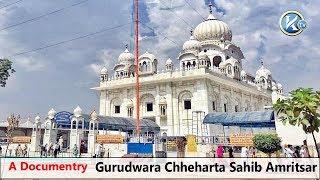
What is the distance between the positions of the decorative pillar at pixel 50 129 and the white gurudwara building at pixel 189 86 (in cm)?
1146

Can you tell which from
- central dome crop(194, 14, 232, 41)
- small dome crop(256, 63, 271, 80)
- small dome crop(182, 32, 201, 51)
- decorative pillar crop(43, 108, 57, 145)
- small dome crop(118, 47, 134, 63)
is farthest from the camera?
small dome crop(256, 63, 271, 80)

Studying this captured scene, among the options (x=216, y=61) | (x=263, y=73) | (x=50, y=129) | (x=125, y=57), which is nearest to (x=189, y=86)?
(x=216, y=61)

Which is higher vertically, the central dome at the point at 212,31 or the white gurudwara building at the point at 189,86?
the central dome at the point at 212,31

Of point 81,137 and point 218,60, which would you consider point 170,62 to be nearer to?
point 218,60

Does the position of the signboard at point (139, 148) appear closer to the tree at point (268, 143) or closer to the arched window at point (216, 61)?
the tree at point (268, 143)

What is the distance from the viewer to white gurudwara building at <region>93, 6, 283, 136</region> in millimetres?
36281

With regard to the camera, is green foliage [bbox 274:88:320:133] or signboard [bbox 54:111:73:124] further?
signboard [bbox 54:111:73:124]

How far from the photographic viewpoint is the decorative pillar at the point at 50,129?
96.7 ft

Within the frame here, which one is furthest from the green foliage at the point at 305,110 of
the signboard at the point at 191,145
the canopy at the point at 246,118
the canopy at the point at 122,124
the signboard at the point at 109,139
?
the canopy at the point at 122,124

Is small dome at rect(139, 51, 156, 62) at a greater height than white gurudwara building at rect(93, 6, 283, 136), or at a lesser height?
greater

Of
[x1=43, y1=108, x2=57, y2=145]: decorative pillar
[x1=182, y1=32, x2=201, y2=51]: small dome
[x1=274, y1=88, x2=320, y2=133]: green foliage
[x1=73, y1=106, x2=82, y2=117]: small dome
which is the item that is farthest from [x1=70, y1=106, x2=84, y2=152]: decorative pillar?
[x1=274, y1=88, x2=320, y2=133]: green foliage

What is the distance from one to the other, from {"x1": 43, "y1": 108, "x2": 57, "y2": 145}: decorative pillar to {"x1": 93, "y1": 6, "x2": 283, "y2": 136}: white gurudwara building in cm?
1146

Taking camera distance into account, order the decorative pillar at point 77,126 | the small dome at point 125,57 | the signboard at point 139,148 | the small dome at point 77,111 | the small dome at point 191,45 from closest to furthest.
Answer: the signboard at point 139,148 → the decorative pillar at point 77,126 → the small dome at point 77,111 → the small dome at point 191,45 → the small dome at point 125,57

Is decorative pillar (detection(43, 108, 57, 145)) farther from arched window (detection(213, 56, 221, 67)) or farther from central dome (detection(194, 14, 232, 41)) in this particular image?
central dome (detection(194, 14, 232, 41))
